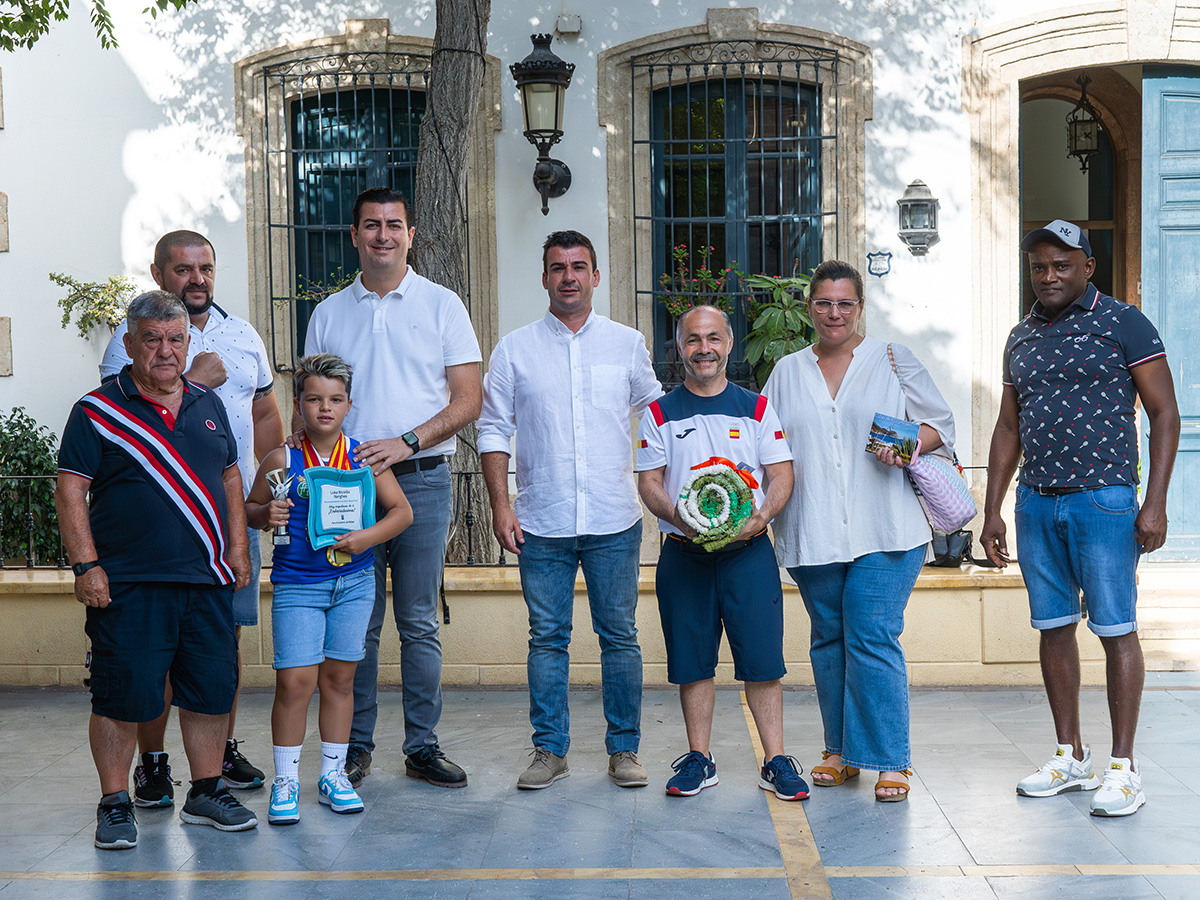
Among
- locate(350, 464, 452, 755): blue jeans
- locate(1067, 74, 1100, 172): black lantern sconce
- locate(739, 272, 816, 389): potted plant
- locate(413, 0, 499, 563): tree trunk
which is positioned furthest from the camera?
locate(1067, 74, 1100, 172): black lantern sconce

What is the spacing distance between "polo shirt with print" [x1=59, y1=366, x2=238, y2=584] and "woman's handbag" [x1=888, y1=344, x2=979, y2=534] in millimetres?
2521

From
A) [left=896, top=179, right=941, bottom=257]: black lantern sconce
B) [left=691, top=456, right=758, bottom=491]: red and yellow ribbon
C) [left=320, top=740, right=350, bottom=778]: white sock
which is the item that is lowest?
[left=320, top=740, right=350, bottom=778]: white sock

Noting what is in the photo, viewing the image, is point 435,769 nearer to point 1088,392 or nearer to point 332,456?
point 332,456

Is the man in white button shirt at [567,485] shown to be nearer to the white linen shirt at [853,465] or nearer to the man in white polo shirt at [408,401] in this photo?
the man in white polo shirt at [408,401]

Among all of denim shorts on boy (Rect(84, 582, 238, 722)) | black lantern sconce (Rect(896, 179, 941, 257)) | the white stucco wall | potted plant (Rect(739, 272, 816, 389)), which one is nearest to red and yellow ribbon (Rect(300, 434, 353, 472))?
denim shorts on boy (Rect(84, 582, 238, 722))

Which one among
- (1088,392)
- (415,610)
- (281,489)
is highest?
(1088,392)

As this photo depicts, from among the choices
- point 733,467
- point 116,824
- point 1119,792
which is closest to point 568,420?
point 733,467

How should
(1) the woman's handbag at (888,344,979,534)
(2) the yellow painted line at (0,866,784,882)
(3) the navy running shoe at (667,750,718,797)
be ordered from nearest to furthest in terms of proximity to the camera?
(2) the yellow painted line at (0,866,784,882), (1) the woman's handbag at (888,344,979,534), (3) the navy running shoe at (667,750,718,797)

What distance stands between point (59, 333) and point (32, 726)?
148 inches

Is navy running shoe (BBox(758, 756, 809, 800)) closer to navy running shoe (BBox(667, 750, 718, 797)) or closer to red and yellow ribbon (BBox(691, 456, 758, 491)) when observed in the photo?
navy running shoe (BBox(667, 750, 718, 797))

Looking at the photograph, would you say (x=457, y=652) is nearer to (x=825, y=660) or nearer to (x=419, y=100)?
(x=825, y=660)

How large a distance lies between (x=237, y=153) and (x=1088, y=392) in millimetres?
6313

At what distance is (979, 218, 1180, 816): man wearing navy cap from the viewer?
4348 millimetres

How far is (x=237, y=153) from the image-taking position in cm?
861
